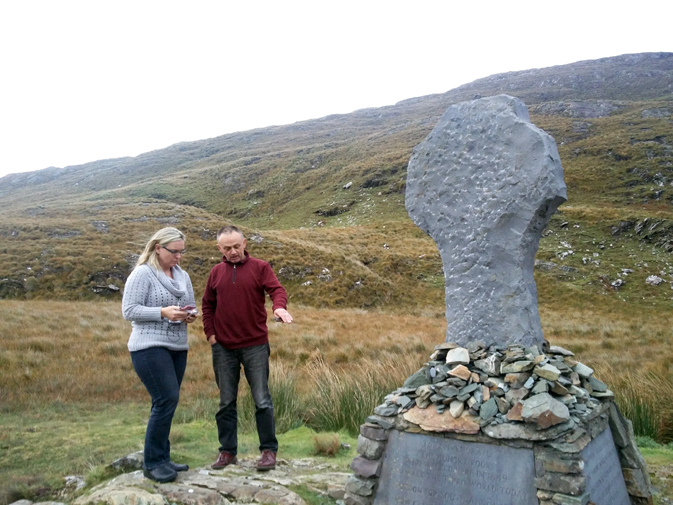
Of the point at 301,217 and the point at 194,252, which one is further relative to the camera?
the point at 301,217

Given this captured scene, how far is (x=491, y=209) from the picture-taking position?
4.48 m

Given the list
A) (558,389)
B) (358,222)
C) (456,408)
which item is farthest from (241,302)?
(358,222)

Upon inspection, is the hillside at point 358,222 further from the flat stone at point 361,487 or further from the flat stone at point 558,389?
the flat stone at point 558,389

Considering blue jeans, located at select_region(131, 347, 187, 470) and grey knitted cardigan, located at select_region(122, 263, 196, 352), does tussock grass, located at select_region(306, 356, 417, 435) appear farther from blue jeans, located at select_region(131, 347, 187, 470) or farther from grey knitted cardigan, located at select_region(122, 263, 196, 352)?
grey knitted cardigan, located at select_region(122, 263, 196, 352)

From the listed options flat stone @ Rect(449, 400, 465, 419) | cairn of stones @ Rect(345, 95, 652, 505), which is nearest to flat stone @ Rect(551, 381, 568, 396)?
cairn of stones @ Rect(345, 95, 652, 505)

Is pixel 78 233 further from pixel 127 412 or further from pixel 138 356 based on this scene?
pixel 138 356

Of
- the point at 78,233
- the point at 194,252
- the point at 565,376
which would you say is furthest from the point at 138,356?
the point at 78,233

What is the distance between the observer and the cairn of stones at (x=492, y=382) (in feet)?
11.6

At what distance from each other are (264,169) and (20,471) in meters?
83.0

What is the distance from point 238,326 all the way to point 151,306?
81 centimetres

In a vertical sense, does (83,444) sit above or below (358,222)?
above

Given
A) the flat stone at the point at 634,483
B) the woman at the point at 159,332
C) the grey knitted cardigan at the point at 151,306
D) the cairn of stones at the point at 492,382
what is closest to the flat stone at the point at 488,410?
the cairn of stones at the point at 492,382

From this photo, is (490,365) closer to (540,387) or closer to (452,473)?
(540,387)

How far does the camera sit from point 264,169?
86000 millimetres
